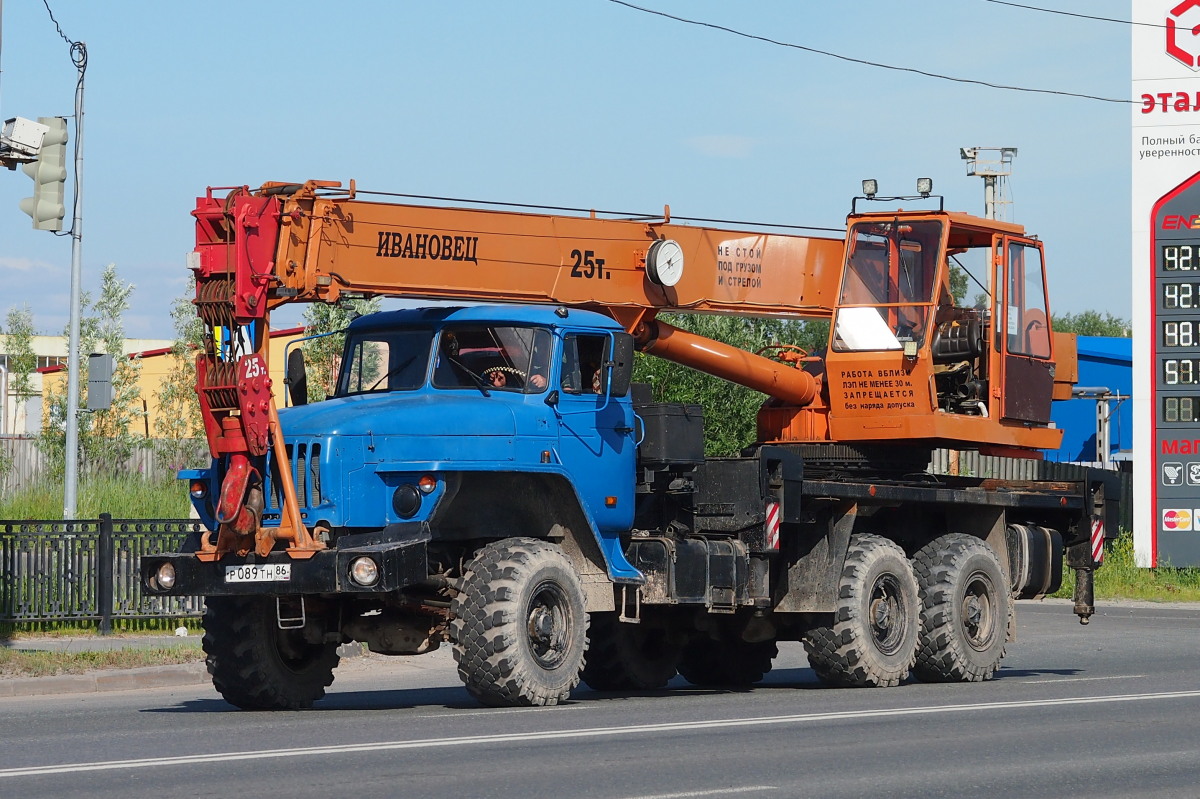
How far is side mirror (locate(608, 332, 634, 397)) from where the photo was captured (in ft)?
47.5

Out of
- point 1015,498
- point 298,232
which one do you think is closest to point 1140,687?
point 1015,498

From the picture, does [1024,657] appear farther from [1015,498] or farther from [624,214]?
[624,214]

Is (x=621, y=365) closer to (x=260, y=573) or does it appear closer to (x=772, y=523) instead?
(x=772, y=523)

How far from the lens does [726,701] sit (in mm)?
14562

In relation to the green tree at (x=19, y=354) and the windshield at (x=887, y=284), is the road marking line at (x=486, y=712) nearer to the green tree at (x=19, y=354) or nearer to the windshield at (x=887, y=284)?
the windshield at (x=887, y=284)

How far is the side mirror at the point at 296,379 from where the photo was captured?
14531mm

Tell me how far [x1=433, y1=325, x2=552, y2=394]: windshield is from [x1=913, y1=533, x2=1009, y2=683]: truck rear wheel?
4.79 m

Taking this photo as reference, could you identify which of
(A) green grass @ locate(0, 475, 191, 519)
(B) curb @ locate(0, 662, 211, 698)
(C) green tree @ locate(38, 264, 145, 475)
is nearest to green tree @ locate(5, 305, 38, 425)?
(C) green tree @ locate(38, 264, 145, 475)

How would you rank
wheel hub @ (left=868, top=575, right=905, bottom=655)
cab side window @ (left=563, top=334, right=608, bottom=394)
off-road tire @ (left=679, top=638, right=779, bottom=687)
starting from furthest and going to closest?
off-road tire @ (left=679, top=638, right=779, bottom=687) → wheel hub @ (left=868, top=575, right=905, bottom=655) → cab side window @ (left=563, top=334, right=608, bottom=394)

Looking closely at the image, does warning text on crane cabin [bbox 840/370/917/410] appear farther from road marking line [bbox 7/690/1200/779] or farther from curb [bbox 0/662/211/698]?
curb [bbox 0/662/211/698]

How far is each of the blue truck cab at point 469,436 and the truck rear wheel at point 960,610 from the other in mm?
3601

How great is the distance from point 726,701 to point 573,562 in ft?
5.68

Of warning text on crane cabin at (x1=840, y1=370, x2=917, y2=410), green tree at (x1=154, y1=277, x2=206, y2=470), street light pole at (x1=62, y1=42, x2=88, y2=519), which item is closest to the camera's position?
warning text on crane cabin at (x1=840, y1=370, x2=917, y2=410)

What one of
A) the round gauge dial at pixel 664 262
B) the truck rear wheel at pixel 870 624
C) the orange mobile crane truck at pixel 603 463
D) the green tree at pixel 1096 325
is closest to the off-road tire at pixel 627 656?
the orange mobile crane truck at pixel 603 463
